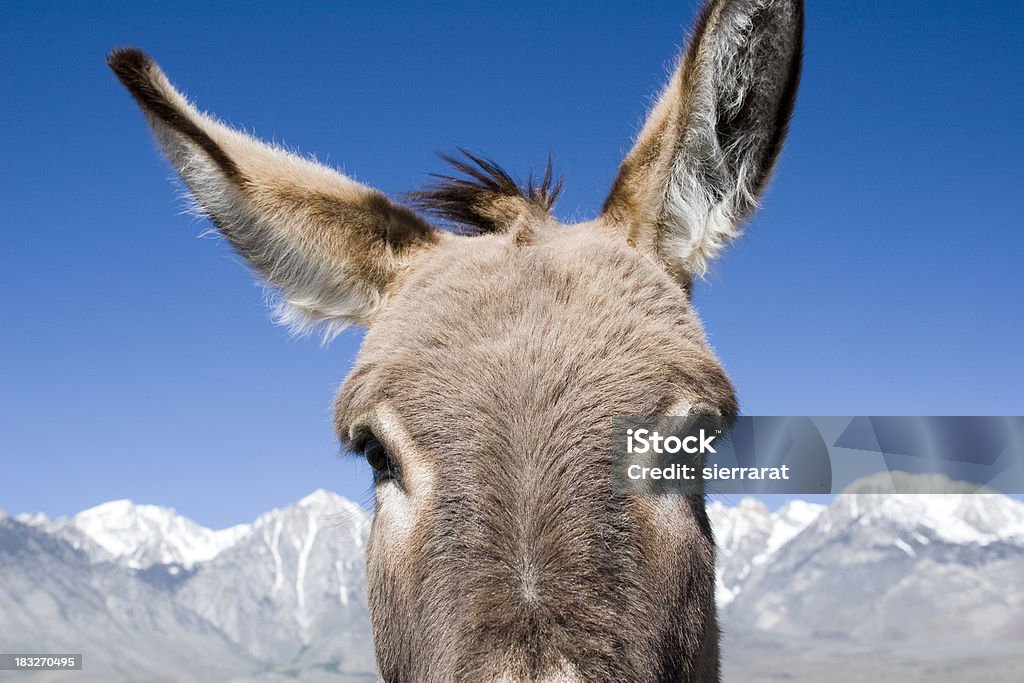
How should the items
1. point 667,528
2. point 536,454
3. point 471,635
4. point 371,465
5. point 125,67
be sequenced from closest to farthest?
point 471,635 < point 536,454 < point 667,528 < point 371,465 < point 125,67

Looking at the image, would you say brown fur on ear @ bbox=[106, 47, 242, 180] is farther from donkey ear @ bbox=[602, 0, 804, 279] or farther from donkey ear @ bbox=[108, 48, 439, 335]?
donkey ear @ bbox=[602, 0, 804, 279]

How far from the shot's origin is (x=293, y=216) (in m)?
4.86

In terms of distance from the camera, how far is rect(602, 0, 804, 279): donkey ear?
420 cm

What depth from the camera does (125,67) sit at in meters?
4.48

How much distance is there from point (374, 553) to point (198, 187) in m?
2.44

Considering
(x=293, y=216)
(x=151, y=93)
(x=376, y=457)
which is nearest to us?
(x=376, y=457)

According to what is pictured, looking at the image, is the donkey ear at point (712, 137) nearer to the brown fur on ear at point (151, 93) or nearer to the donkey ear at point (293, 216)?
the donkey ear at point (293, 216)

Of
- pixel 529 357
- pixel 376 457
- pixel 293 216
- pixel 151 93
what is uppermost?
pixel 151 93

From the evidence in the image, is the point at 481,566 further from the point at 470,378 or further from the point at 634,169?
the point at 634,169

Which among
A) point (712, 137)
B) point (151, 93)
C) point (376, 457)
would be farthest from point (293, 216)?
point (712, 137)

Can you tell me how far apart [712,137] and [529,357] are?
196 centimetres

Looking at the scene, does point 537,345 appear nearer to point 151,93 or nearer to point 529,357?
point 529,357

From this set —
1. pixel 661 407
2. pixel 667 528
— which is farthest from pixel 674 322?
pixel 667 528

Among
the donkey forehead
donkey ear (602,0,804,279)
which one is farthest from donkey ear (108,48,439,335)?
donkey ear (602,0,804,279)
